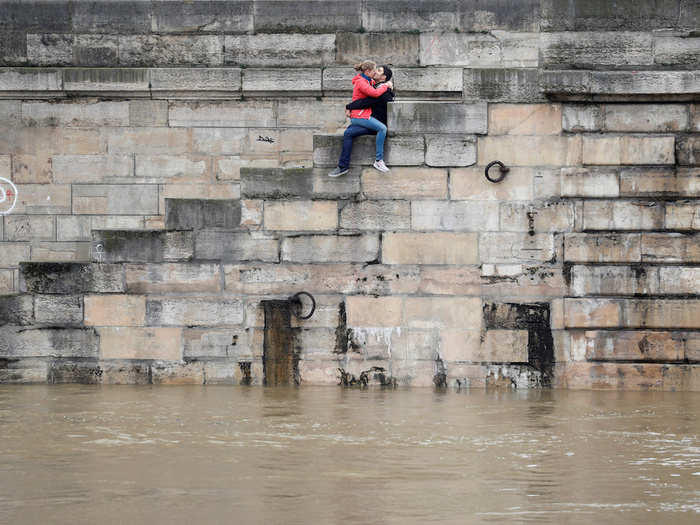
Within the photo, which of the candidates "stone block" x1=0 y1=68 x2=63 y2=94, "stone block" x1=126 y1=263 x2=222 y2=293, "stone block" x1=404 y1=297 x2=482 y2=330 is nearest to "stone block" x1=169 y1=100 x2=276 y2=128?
"stone block" x1=0 y1=68 x2=63 y2=94

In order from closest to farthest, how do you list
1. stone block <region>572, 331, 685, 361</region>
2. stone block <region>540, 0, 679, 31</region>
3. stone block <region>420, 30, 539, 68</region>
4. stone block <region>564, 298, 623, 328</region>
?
stone block <region>572, 331, 685, 361</region>
stone block <region>564, 298, 623, 328</region>
stone block <region>540, 0, 679, 31</region>
stone block <region>420, 30, 539, 68</region>

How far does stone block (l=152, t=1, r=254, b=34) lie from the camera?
16.2 metres

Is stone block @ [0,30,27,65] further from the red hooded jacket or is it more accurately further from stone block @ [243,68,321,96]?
the red hooded jacket

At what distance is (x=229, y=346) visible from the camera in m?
13.7

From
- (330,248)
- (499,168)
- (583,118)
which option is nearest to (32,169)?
(330,248)

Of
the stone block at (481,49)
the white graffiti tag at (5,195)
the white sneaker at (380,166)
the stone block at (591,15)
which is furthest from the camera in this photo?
the white graffiti tag at (5,195)

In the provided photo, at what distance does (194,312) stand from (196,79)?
3.90 meters

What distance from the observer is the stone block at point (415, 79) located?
1606 centimetres

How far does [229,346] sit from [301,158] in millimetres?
3647

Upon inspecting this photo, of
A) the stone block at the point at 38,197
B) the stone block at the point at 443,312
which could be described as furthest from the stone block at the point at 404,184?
the stone block at the point at 38,197

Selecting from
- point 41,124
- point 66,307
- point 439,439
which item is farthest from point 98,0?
point 439,439

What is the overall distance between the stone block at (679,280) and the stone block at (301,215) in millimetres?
3837

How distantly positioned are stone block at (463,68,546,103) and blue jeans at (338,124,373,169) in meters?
1.39

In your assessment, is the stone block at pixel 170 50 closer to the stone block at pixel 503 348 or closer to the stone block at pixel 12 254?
the stone block at pixel 12 254
